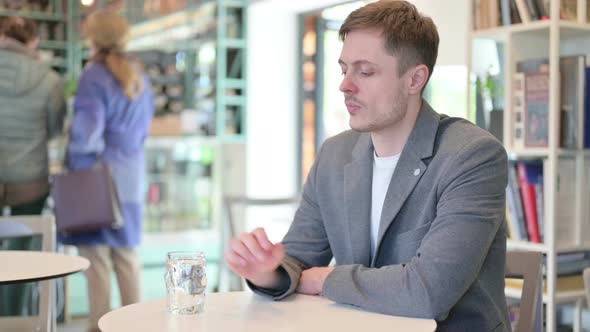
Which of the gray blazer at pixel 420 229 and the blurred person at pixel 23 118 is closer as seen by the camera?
the gray blazer at pixel 420 229

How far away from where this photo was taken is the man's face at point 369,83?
1.85m

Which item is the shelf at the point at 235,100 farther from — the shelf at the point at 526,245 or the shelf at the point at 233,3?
the shelf at the point at 526,245

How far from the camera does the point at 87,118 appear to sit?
4.04m

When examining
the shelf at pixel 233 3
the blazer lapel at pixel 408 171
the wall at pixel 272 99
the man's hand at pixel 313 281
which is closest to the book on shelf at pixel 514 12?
the blazer lapel at pixel 408 171

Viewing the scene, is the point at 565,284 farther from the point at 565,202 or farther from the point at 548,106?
the point at 548,106

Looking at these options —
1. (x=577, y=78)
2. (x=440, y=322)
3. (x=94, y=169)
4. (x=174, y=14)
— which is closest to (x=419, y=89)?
(x=440, y=322)

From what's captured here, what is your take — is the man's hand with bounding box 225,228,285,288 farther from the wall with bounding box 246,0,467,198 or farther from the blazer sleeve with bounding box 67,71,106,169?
the wall with bounding box 246,0,467,198

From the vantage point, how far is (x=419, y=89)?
192 cm

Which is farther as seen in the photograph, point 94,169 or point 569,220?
point 94,169

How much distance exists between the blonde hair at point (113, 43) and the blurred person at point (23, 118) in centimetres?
29

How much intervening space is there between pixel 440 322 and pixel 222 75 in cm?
510

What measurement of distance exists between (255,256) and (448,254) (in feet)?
1.33

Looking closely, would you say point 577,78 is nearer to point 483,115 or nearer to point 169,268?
point 483,115

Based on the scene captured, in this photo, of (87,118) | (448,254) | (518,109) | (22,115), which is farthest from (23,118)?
(448,254)
